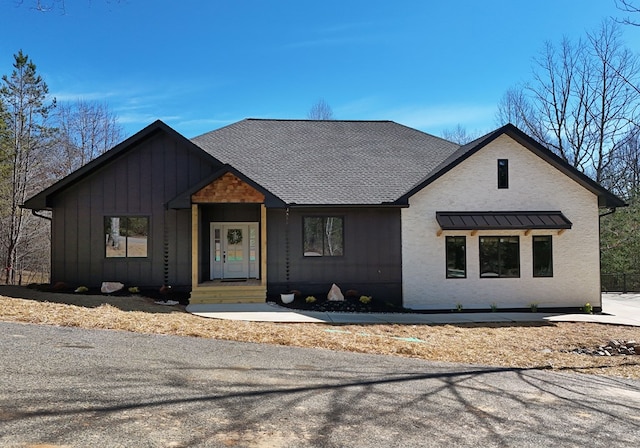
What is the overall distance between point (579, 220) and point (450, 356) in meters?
9.51

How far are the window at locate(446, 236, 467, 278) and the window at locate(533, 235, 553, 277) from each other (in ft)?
7.70

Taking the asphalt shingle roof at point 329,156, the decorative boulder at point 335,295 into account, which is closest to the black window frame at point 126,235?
the asphalt shingle roof at point 329,156

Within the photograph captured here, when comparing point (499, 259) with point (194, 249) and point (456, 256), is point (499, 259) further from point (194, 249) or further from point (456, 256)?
point (194, 249)

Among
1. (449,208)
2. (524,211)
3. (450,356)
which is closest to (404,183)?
(449,208)

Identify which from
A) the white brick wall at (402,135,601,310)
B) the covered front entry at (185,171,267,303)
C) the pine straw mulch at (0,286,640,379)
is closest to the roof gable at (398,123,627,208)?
the white brick wall at (402,135,601,310)

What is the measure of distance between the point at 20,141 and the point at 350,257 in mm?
19304

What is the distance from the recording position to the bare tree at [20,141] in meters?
22.1

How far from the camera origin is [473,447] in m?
3.57

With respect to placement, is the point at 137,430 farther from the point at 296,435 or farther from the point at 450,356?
the point at 450,356

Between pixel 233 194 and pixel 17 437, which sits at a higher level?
pixel 233 194

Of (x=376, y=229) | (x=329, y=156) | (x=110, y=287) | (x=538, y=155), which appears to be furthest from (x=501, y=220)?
(x=110, y=287)

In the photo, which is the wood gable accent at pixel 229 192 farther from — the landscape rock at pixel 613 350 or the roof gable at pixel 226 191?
the landscape rock at pixel 613 350

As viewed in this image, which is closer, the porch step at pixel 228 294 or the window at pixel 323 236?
the porch step at pixel 228 294

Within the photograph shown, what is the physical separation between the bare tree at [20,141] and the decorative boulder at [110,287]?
12.0 m
